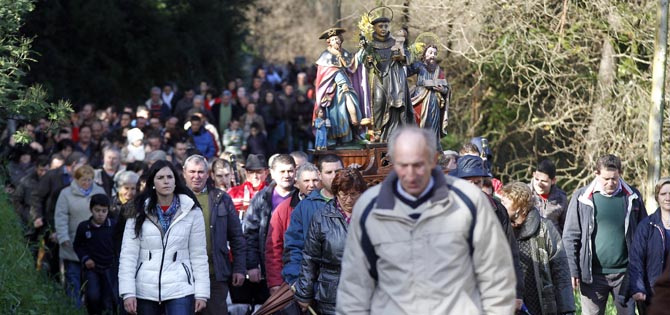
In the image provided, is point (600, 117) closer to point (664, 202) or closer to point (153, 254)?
point (664, 202)

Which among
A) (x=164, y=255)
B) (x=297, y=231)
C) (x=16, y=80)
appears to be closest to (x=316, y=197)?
(x=297, y=231)

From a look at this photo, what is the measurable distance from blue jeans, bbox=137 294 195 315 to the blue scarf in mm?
524

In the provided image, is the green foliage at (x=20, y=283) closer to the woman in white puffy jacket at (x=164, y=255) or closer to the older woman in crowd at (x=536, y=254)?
the woman in white puffy jacket at (x=164, y=255)

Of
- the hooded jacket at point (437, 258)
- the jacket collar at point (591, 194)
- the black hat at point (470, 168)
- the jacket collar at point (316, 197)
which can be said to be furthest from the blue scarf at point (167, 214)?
the jacket collar at point (591, 194)

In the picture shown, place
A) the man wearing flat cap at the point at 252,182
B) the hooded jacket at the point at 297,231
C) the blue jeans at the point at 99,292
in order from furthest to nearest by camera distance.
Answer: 1. the man wearing flat cap at the point at 252,182
2. the blue jeans at the point at 99,292
3. the hooded jacket at the point at 297,231

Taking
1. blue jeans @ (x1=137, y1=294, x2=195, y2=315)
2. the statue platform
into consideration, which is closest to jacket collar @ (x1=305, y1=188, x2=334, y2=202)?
blue jeans @ (x1=137, y1=294, x2=195, y2=315)

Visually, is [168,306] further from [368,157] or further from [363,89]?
[363,89]

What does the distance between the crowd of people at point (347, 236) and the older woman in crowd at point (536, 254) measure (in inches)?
0.4

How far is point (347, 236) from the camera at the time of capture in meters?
6.23

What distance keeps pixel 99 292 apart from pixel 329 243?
15.6ft

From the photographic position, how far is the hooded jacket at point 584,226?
10945mm

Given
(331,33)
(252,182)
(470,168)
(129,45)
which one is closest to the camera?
(470,168)

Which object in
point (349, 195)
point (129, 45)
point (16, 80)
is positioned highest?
point (129, 45)

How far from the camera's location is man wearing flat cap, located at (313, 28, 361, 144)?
11.6 meters
